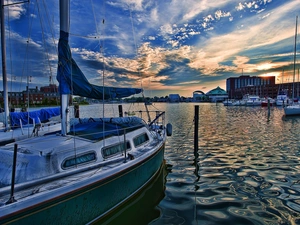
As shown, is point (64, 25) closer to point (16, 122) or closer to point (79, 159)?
point (79, 159)

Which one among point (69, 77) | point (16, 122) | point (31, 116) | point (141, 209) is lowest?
point (141, 209)

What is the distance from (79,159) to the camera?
6.36 metres

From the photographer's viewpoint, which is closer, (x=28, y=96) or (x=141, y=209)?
(x=141, y=209)

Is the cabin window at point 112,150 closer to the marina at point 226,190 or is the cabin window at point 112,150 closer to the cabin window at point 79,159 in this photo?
the cabin window at point 79,159

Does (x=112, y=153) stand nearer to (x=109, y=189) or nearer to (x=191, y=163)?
(x=109, y=189)

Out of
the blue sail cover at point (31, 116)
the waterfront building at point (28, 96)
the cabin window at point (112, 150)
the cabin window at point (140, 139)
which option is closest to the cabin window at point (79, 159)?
the cabin window at point (112, 150)

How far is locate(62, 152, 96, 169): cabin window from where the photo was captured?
19.9ft

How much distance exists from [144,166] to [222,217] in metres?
3.16

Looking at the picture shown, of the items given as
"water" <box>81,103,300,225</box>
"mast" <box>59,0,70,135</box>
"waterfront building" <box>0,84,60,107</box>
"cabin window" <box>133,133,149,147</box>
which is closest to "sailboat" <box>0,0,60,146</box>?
"waterfront building" <box>0,84,60,107</box>

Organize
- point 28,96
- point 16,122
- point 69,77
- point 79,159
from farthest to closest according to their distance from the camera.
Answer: point 16,122 < point 28,96 < point 69,77 < point 79,159

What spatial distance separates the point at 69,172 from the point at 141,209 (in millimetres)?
3045

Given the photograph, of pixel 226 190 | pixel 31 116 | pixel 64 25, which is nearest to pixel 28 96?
pixel 64 25

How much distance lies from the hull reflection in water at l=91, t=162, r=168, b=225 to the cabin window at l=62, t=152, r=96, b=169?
5.97ft

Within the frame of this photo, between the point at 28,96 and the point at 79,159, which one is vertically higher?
the point at 28,96
